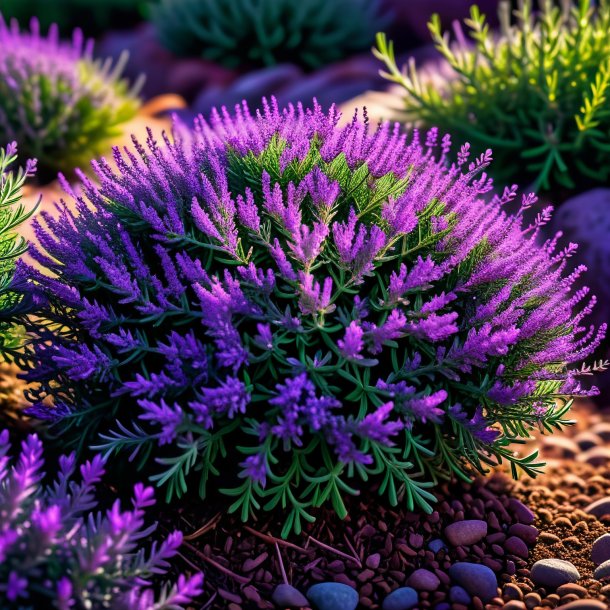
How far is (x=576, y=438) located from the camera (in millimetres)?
3639

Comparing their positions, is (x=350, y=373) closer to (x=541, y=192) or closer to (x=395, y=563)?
(x=395, y=563)

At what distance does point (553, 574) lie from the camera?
2457mm

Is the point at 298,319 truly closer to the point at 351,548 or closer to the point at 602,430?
the point at 351,548

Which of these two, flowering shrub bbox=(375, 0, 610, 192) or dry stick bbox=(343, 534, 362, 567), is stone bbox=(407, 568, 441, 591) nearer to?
dry stick bbox=(343, 534, 362, 567)

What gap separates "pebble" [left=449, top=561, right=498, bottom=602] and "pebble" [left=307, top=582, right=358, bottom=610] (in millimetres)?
339

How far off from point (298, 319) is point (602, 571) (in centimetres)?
125

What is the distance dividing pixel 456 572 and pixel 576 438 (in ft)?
4.71

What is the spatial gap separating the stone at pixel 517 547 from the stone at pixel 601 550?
217 mm

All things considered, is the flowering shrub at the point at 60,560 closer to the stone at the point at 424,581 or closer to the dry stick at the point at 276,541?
the dry stick at the point at 276,541

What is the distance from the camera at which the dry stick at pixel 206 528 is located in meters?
2.44

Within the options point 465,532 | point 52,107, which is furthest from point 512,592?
point 52,107

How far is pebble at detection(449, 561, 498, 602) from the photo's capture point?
240 cm

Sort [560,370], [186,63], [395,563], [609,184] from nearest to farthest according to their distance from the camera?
[395,563]
[560,370]
[609,184]
[186,63]

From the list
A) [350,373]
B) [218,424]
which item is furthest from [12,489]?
[350,373]
